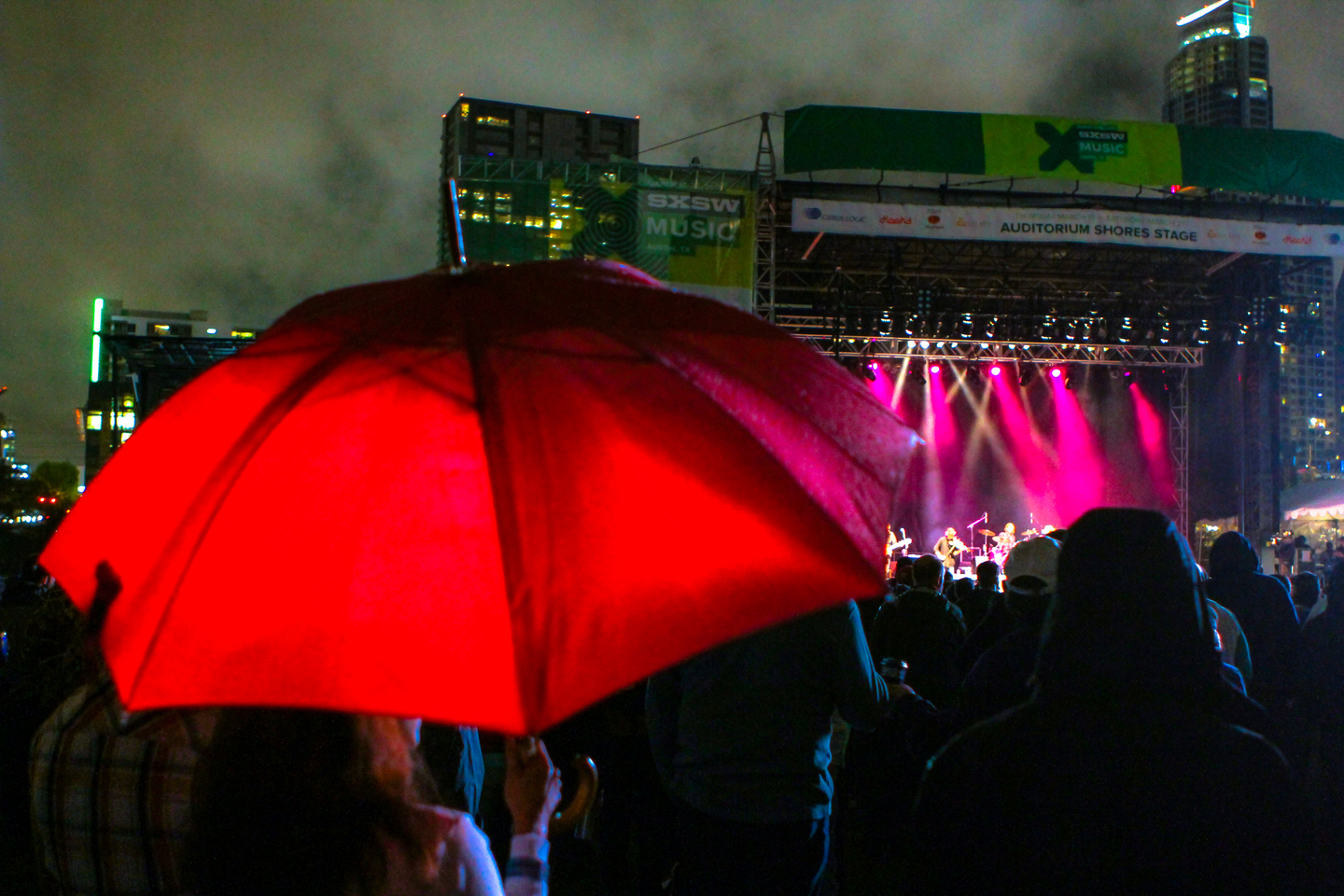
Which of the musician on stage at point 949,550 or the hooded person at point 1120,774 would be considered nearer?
the hooded person at point 1120,774

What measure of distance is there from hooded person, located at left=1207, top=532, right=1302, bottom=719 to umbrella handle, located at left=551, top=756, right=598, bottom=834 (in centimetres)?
413

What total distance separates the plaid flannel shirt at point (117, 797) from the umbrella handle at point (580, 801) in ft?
2.20

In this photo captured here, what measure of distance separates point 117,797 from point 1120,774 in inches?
64.1

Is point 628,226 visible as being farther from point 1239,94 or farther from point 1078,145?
point 1239,94

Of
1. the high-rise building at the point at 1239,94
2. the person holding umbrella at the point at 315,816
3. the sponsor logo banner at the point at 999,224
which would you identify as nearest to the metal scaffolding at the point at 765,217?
the sponsor logo banner at the point at 999,224

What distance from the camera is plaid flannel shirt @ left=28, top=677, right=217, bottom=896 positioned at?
1680 mm

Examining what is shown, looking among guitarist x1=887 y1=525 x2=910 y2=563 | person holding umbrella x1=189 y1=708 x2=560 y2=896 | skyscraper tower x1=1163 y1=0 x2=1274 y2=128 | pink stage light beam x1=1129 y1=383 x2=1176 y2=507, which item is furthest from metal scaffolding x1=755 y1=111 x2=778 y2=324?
skyscraper tower x1=1163 y1=0 x2=1274 y2=128

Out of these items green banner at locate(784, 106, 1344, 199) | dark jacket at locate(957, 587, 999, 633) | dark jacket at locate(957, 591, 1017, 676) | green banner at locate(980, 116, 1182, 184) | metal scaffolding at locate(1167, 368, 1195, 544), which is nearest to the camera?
dark jacket at locate(957, 591, 1017, 676)

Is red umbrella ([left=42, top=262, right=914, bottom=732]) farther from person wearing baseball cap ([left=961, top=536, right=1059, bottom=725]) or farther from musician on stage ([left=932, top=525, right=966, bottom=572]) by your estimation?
musician on stage ([left=932, top=525, right=966, bottom=572])

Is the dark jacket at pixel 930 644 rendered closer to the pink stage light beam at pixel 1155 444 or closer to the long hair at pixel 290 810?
the long hair at pixel 290 810

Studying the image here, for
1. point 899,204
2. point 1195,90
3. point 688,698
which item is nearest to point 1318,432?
point 1195,90

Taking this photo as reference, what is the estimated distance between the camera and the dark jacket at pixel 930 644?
4.97 m

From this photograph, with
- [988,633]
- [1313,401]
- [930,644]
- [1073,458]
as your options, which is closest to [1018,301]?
[1073,458]

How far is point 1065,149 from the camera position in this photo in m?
13.9
